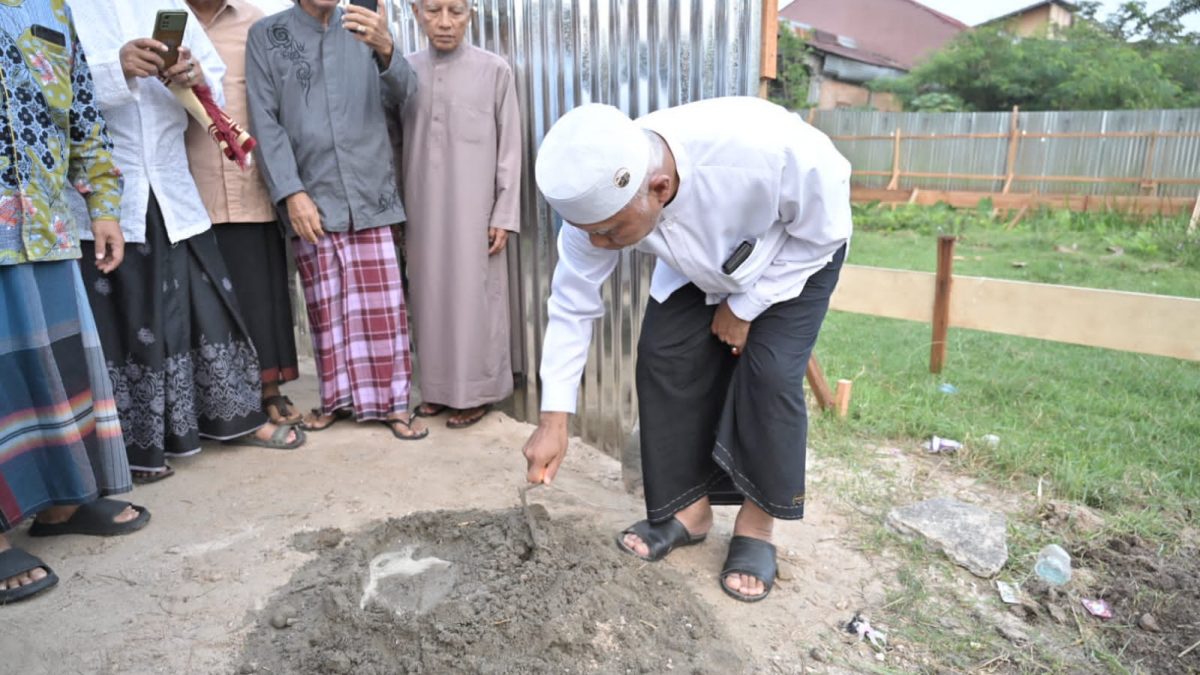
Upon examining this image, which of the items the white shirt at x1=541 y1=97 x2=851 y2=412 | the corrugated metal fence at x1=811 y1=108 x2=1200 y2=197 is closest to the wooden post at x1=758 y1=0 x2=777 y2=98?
the white shirt at x1=541 y1=97 x2=851 y2=412

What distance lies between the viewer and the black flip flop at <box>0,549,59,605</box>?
84.7 inches

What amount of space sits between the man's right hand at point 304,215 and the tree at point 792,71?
17.1m

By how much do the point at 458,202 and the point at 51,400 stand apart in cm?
160

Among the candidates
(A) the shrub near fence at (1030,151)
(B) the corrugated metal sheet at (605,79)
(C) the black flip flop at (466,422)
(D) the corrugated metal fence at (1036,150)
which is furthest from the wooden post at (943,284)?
(D) the corrugated metal fence at (1036,150)

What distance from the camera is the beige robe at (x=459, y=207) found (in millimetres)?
3254

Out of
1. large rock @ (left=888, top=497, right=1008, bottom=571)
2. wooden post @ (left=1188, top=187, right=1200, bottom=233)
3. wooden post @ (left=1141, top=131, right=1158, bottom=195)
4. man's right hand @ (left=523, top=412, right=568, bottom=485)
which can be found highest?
wooden post @ (left=1141, top=131, right=1158, bottom=195)

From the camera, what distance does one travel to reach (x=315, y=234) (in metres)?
3.12

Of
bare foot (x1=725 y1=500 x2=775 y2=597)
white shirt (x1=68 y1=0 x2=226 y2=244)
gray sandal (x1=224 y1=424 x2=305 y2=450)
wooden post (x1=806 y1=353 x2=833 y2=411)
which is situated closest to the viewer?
bare foot (x1=725 y1=500 x2=775 y2=597)

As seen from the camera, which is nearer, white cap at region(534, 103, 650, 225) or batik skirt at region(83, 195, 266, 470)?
white cap at region(534, 103, 650, 225)

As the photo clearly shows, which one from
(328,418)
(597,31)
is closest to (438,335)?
(328,418)

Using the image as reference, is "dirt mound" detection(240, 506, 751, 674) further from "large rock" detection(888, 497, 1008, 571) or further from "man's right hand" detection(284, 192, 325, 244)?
"man's right hand" detection(284, 192, 325, 244)

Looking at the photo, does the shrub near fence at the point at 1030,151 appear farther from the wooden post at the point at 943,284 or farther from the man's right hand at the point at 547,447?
the man's right hand at the point at 547,447

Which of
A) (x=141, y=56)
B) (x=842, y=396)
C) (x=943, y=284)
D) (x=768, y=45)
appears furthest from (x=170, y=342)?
(x=943, y=284)

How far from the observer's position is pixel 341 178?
10.3 ft
